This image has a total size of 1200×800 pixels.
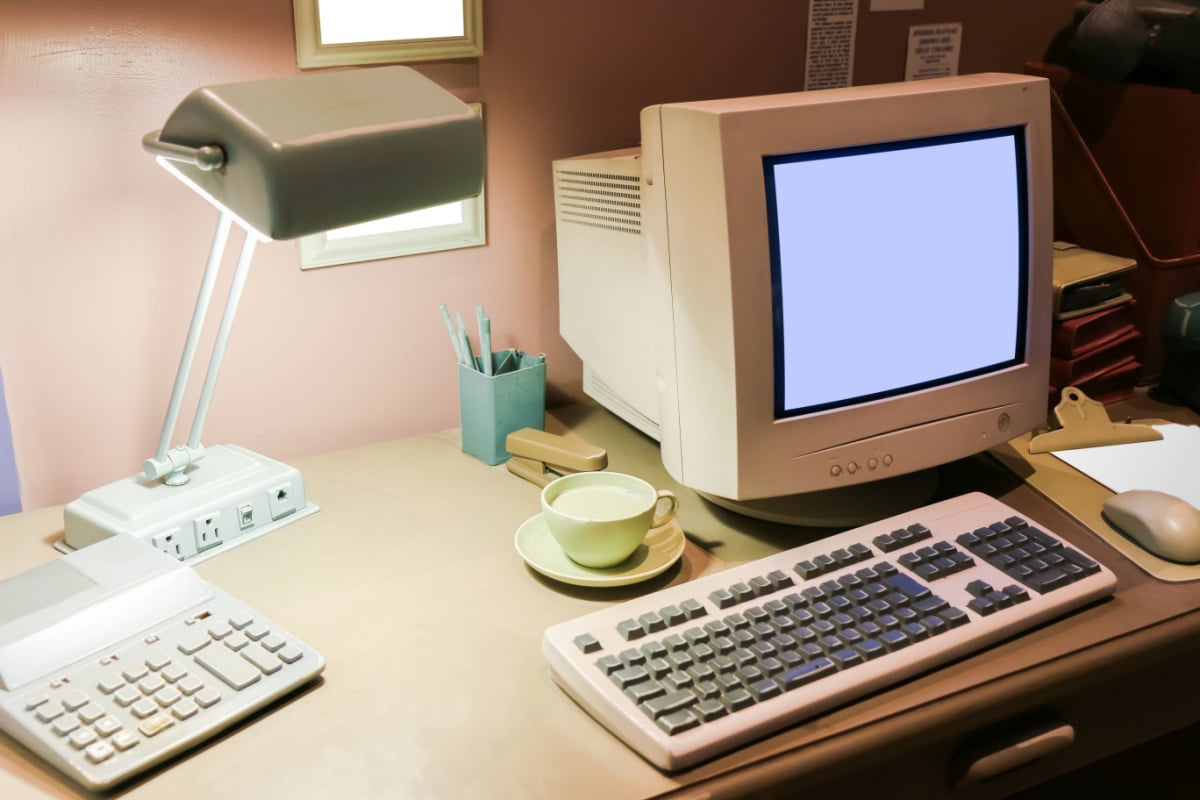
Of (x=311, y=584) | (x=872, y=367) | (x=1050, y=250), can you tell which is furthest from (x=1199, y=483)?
(x=311, y=584)

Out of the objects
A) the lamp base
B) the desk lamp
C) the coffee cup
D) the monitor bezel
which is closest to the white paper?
the monitor bezel

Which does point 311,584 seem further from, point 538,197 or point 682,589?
point 538,197

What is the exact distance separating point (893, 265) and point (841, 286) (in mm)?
67

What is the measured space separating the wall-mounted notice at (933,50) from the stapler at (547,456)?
2.67 ft

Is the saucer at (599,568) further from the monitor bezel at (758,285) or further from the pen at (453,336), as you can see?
the pen at (453,336)

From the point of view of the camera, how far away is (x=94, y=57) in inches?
43.0

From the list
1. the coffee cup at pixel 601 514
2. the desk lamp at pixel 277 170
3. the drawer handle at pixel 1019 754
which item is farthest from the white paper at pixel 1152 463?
the desk lamp at pixel 277 170

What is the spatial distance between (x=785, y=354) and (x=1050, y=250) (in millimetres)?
372

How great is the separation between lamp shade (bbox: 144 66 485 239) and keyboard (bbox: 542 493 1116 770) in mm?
389

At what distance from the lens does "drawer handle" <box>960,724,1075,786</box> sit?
93 centimetres

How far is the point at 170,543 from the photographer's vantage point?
1059 millimetres

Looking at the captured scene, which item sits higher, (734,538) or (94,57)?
(94,57)

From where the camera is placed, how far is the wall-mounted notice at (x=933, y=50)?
1643 mm

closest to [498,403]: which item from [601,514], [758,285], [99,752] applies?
[601,514]
